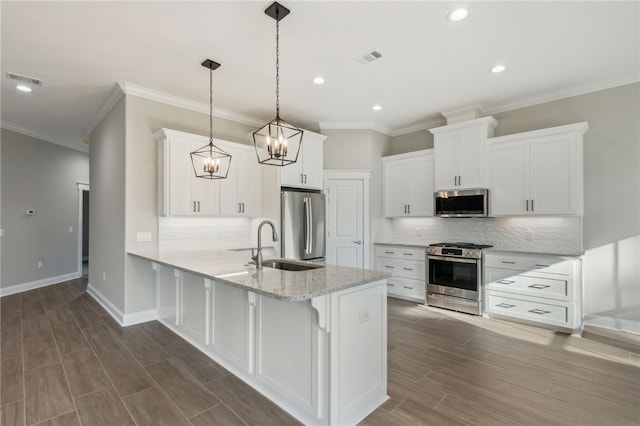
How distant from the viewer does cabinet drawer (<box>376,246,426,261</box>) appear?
4918mm

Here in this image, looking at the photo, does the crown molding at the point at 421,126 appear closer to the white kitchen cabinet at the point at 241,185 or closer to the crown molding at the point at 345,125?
the crown molding at the point at 345,125

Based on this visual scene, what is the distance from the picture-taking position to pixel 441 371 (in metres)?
2.69

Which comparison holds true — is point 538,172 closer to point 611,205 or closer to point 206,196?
point 611,205

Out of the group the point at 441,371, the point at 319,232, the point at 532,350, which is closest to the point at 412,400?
the point at 441,371

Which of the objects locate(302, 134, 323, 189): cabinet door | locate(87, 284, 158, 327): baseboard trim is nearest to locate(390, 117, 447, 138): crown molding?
locate(302, 134, 323, 189): cabinet door

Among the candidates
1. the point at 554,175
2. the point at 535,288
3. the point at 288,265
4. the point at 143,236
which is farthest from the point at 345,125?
the point at 535,288

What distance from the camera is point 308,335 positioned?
6.45 ft

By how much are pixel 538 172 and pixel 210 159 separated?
406 centimetres

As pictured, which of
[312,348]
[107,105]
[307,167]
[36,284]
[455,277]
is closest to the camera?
[312,348]

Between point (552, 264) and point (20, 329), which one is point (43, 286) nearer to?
point (20, 329)

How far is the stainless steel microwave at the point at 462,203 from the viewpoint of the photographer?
4363mm

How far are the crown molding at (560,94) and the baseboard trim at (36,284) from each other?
27.7ft

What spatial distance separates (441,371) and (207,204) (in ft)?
10.9

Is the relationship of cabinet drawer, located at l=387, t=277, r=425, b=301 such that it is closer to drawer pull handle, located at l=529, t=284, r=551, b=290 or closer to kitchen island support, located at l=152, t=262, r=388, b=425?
drawer pull handle, located at l=529, t=284, r=551, b=290
